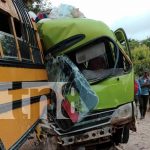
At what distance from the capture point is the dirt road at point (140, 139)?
32.1 feet

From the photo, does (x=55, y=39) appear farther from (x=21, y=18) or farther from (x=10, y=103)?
(x=10, y=103)

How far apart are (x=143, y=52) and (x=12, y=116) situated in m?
42.3

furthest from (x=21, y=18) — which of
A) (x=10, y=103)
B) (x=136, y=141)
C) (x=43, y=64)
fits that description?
(x=136, y=141)

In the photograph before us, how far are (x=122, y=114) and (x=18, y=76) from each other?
2.58m

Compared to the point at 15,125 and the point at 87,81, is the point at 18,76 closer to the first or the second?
the point at 15,125

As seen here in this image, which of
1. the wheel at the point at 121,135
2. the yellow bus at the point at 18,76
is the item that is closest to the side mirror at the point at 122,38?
the wheel at the point at 121,135

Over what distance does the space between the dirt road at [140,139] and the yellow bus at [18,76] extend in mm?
3542

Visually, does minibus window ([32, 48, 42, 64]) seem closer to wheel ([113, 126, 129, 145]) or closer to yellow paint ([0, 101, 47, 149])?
yellow paint ([0, 101, 47, 149])

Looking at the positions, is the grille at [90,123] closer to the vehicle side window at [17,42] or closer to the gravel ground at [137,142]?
the gravel ground at [137,142]

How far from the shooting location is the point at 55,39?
24.4 ft

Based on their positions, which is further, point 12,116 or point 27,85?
point 27,85

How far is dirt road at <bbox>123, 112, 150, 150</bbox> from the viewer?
32.1ft

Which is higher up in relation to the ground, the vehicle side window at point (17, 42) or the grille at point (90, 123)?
the vehicle side window at point (17, 42)

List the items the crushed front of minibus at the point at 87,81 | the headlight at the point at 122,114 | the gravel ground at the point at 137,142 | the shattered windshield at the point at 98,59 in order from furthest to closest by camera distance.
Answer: the gravel ground at the point at 137,142 < the shattered windshield at the point at 98,59 < the headlight at the point at 122,114 < the crushed front of minibus at the point at 87,81
